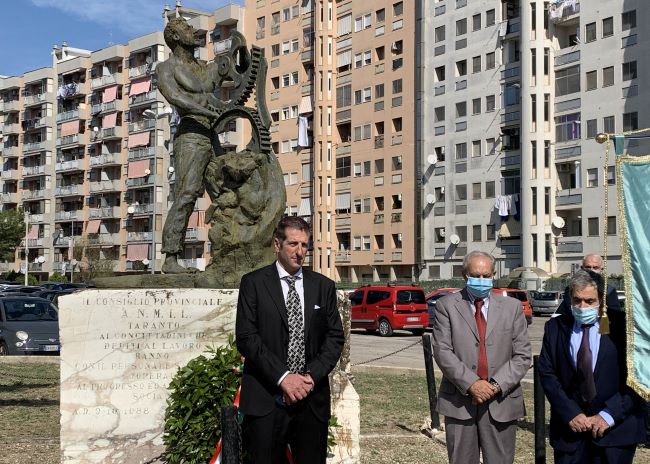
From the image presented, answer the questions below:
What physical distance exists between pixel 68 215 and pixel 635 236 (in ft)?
302

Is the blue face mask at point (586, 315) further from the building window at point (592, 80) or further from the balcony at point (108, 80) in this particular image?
the balcony at point (108, 80)

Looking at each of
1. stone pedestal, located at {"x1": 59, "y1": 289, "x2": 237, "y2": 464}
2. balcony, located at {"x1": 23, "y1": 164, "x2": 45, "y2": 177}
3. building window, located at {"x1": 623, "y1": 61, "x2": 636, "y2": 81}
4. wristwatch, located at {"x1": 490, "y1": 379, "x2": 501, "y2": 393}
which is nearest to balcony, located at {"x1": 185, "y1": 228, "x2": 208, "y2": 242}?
balcony, located at {"x1": 23, "y1": 164, "x2": 45, "y2": 177}

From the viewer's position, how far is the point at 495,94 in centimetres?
6116

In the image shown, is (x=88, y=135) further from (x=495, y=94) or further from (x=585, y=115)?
(x=585, y=115)

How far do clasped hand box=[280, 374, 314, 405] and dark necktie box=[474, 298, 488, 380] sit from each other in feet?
4.70

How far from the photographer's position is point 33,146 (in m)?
100

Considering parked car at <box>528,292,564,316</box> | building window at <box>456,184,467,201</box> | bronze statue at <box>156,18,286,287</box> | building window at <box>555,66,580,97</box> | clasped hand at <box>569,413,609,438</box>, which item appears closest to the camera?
clasped hand at <box>569,413,609,438</box>

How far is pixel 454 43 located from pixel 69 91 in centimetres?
4404

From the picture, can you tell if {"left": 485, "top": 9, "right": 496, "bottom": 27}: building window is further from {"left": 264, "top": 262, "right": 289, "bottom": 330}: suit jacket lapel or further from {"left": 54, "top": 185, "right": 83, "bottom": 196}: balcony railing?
{"left": 264, "top": 262, "right": 289, "bottom": 330}: suit jacket lapel

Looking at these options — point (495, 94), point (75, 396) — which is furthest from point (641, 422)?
point (495, 94)

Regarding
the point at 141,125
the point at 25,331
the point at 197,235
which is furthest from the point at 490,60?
the point at 25,331

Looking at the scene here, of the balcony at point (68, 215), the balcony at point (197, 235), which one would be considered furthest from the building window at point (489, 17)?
the balcony at point (68, 215)

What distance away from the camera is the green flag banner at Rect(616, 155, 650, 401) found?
6641 millimetres

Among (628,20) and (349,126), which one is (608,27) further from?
(349,126)
